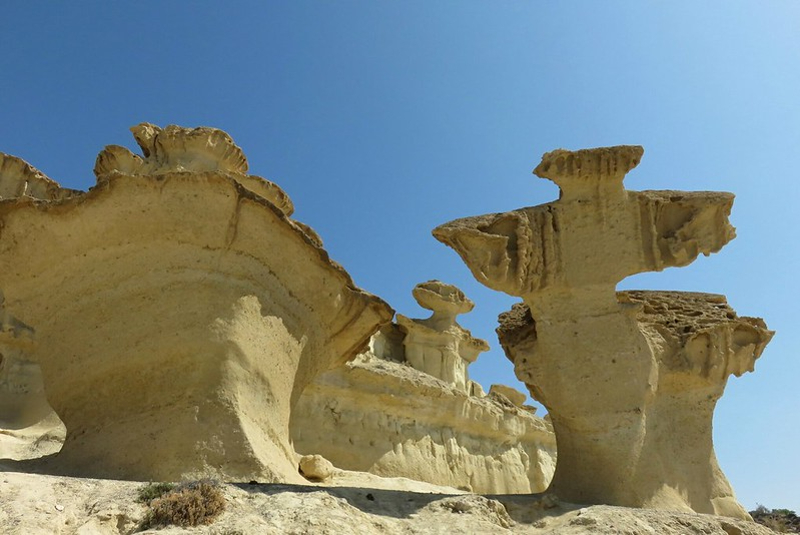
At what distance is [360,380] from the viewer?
44.1ft

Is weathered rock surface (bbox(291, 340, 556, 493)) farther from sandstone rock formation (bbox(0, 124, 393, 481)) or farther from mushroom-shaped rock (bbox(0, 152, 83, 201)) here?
mushroom-shaped rock (bbox(0, 152, 83, 201))

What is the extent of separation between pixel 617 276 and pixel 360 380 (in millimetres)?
6786

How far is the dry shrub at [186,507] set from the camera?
4.29m

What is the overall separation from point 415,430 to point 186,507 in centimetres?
1008

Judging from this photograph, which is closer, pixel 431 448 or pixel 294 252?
pixel 294 252

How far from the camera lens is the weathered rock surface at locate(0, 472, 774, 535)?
13.9 ft

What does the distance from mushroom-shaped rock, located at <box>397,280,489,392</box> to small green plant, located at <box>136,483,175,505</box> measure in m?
12.0

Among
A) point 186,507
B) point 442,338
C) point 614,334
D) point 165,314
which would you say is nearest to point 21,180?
point 442,338

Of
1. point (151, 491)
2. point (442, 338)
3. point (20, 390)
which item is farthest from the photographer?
point (442, 338)

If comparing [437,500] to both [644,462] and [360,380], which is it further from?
[360,380]

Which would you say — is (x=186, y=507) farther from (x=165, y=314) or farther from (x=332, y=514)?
(x=165, y=314)

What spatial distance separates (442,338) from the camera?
17312 millimetres

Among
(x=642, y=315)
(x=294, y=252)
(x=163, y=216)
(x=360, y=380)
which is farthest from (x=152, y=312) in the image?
(x=360, y=380)

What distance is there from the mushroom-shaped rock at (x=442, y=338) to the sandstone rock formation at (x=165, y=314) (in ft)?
31.8
